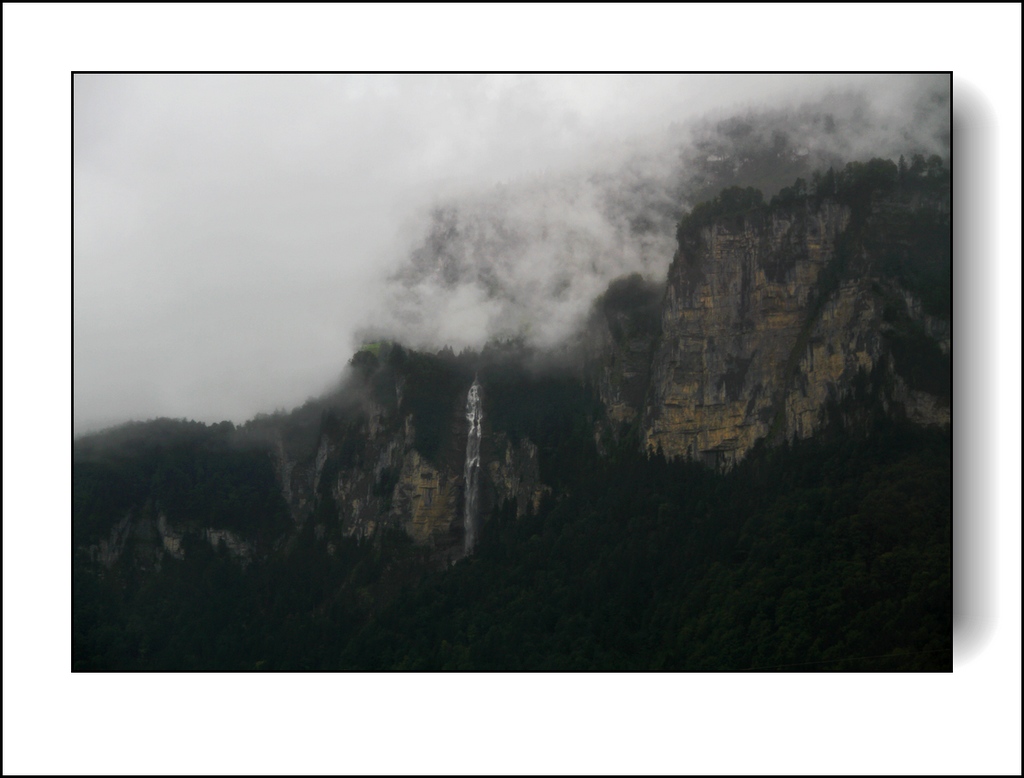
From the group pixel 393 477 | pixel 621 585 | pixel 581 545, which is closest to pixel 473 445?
pixel 393 477

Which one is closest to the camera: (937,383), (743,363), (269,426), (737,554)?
(937,383)

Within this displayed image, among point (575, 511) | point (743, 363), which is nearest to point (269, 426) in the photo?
point (575, 511)

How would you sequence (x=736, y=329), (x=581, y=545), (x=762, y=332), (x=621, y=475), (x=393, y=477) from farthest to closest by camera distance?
(x=393, y=477) < (x=621, y=475) < (x=736, y=329) < (x=762, y=332) < (x=581, y=545)

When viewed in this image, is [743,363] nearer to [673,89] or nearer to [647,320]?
[647,320]

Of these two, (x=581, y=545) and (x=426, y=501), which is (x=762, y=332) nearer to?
(x=581, y=545)

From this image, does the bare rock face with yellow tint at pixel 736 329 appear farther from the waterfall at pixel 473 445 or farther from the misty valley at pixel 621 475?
the waterfall at pixel 473 445

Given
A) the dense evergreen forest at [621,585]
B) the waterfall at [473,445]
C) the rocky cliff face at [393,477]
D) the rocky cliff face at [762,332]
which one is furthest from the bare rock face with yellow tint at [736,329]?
the waterfall at [473,445]
